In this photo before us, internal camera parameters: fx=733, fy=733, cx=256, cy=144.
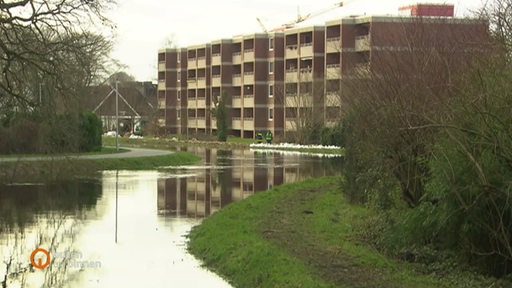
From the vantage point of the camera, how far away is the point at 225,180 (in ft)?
113

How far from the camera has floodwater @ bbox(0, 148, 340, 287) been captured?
13914 mm

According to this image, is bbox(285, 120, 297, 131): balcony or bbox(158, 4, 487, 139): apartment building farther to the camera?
bbox(285, 120, 297, 131): balcony

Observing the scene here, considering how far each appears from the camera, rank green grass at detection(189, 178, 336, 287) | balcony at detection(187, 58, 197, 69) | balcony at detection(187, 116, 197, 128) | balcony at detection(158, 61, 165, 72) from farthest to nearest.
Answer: balcony at detection(158, 61, 165, 72) → balcony at detection(187, 58, 197, 69) → balcony at detection(187, 116, 197, 128) → green grass at detection(189, 178, 336, 287)

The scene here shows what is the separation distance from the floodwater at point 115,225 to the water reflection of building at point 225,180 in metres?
0.04

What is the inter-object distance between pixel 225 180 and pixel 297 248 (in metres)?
19.6

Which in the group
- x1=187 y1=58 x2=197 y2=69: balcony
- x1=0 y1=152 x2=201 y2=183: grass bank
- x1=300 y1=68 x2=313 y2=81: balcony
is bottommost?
x1=0 y1=152 x2=201 y2=183: grass bank

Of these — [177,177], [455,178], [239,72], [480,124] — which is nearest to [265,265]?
[455,178]

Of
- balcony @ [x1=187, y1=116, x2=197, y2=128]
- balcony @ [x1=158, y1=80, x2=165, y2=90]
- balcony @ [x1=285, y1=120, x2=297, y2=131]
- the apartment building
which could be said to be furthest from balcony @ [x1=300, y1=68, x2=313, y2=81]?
balcony @ [x1=158, y1=80, x2=165, y2=90]

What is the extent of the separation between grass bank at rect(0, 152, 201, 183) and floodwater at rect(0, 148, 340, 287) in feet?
3.00

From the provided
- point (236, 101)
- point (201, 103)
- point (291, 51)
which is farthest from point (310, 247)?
point (201, 103)

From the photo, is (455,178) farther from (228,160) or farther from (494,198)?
(228,160)

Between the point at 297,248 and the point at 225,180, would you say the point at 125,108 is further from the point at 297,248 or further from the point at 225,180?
the point at 297,248

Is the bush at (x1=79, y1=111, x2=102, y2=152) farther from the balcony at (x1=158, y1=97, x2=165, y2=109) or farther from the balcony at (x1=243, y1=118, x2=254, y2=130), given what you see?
the balcony at (x1=158, y1=97, x2=165, y2=109)

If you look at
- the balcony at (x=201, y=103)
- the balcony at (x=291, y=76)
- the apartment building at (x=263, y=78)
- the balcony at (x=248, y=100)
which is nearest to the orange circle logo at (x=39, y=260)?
the apartment building at (x=263, y=78)
